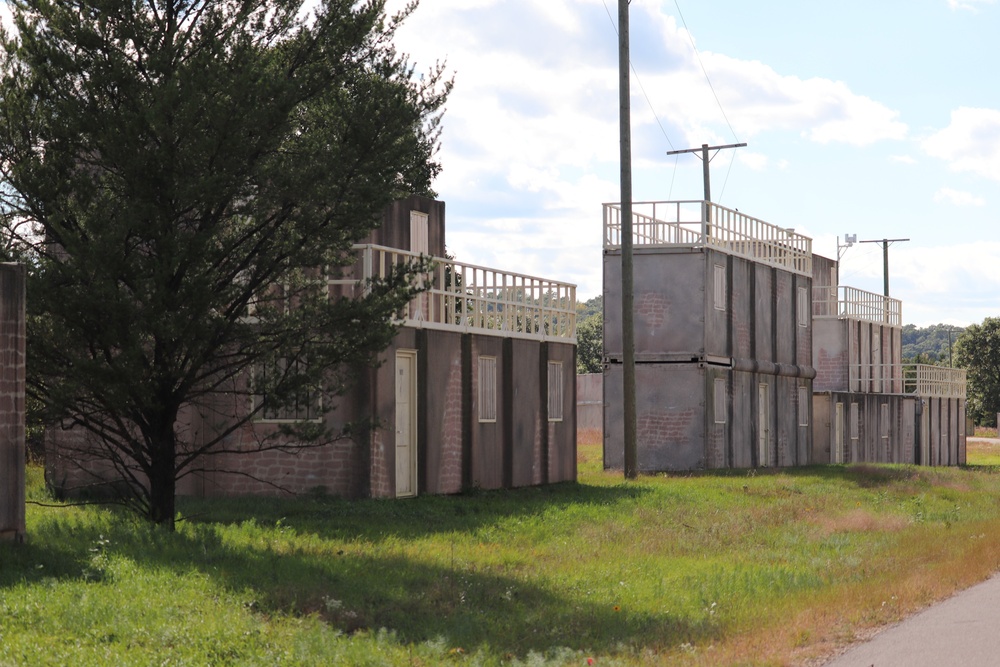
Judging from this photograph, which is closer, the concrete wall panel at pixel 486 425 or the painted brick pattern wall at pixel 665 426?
the concrete wall panel at pixel 486 425

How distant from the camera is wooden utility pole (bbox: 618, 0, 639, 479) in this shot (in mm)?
27875

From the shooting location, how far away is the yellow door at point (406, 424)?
2284 centimetres

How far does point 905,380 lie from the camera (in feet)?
182

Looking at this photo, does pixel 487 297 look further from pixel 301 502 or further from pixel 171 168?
pixel 171 168

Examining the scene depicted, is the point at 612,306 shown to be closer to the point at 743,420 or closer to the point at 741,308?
the point at 741,308

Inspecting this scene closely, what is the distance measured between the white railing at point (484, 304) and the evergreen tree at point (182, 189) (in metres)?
4.32

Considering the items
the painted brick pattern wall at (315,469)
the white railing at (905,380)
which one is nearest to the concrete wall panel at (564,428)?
the painted brick pattern wall at (315,469)

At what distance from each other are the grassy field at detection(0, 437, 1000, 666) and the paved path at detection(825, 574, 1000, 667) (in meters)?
0.33

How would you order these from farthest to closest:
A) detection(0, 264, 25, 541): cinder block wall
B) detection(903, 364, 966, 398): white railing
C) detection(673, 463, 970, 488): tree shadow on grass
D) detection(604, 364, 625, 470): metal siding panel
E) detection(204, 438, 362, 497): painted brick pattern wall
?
detection(903, 364, 966, 398): white railing < detection(604, 364, 625, 470): metal siding panel < detection(673, 463, 970, 488): tree shadow on grass < detection(204, 438, 362, 497): painted brick pattern wall < detection(0, 264, 25, 541): cinder block wall

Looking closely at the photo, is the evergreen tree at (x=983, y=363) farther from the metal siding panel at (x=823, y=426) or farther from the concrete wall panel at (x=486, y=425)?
the concrete wall panel at (x=486, y=425)

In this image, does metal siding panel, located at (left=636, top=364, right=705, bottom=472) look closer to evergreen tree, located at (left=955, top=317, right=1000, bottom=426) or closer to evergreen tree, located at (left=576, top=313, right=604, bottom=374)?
evergreen tree, located at (left=576, top=313, right=604, bottom=374)

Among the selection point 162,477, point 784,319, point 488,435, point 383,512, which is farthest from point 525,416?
point 784,319

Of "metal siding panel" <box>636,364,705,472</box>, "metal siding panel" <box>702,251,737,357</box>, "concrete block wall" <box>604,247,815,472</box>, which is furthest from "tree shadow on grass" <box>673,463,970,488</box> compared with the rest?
"metal siding panel" <box>702,251,737,357</box>

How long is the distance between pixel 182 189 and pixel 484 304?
11428mm
